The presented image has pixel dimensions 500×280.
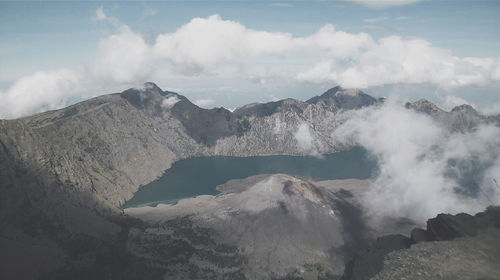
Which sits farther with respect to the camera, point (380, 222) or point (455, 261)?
point (380, 222)

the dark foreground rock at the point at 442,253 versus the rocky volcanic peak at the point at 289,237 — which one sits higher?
the dark foreground rock at the point at 442,253

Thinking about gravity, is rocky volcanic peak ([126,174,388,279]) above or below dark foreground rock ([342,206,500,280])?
below

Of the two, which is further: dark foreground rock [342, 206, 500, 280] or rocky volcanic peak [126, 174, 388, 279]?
rocky volcanic peak [126, 174, 388, 279]

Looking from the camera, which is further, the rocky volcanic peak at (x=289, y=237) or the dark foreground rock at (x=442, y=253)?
the rocky volcanic peak at (x=289, y=237)

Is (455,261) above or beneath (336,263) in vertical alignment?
above

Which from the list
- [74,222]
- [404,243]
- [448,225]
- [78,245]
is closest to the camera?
[448,225]

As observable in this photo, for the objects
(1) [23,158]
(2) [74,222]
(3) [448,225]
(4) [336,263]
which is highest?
(1) [23,158]

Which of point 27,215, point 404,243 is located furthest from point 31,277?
point 404,243

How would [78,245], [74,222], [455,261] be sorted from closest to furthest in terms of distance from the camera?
[455,261]
[78,245]
[74,222]

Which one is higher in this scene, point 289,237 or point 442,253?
point 442,253

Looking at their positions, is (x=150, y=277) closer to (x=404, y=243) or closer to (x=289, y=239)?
(x=289, y=239)

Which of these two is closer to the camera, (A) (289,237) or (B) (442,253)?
(B) (442,253)
